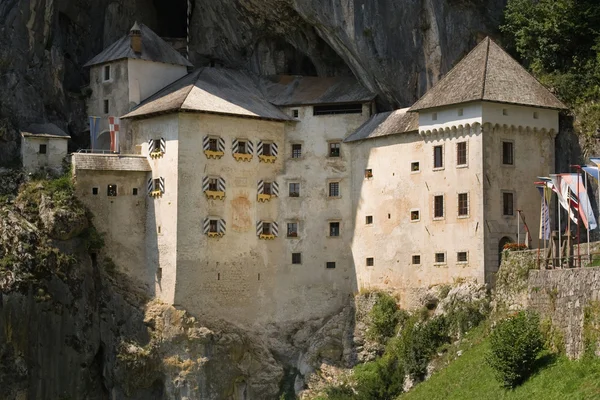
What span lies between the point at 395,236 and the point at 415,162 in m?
4.83

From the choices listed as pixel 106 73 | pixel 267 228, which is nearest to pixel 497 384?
pixel 267 228

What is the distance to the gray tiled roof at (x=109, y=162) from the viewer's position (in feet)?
338

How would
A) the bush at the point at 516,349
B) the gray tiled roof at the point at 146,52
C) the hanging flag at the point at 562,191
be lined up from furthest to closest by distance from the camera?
the gray tiled roof at the point at 146,52
the hanging flag at the point at 562,191
the bush at the point at 516,349

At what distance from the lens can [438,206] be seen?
3821 inches

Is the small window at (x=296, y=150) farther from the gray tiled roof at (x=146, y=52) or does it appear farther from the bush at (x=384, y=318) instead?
the bush at (x=384, y=318)

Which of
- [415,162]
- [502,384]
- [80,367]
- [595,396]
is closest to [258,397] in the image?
[80,367]

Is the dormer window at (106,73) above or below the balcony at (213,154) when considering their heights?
above

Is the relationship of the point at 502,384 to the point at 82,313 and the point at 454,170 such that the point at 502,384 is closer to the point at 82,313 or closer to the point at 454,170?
the point at 454,170

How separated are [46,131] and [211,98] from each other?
1178 centimetres

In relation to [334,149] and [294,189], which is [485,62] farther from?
[294,189]

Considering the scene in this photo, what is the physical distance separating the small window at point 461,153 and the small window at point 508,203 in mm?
3156

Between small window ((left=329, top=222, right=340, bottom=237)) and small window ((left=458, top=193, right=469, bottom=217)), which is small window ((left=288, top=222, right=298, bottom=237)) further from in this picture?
small window ((left=458, top=193, right=469, bottom=217))

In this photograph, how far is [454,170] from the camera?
9600cm

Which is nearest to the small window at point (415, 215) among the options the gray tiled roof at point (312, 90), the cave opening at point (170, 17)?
the gray tiled roof at point (312, 90)
